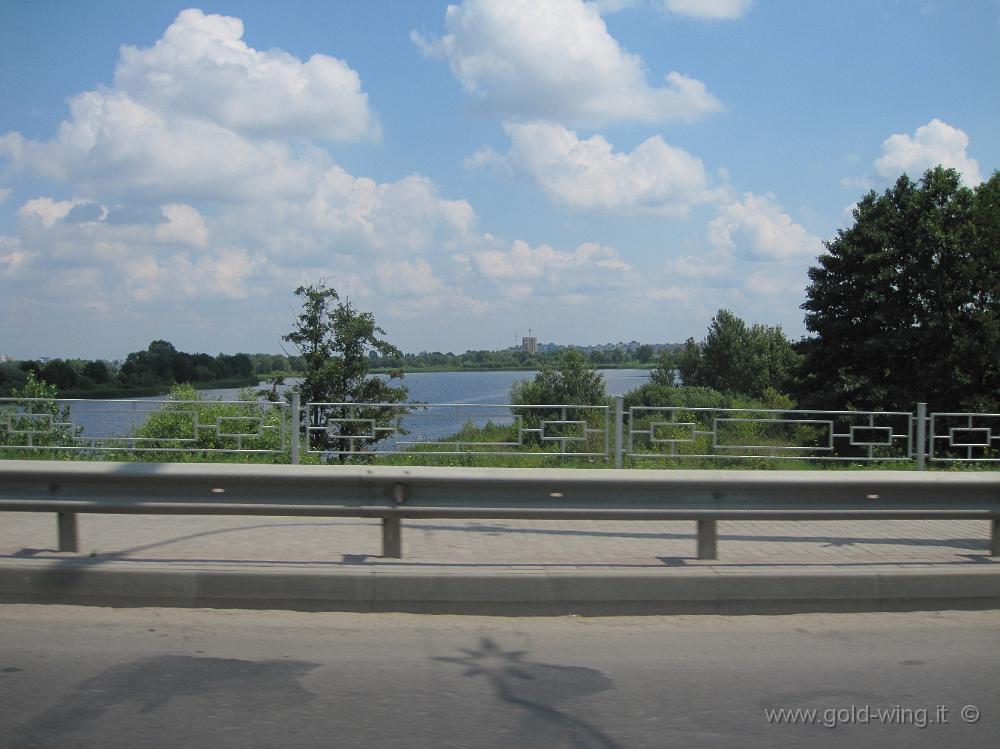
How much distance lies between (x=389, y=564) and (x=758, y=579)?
8.48 ft

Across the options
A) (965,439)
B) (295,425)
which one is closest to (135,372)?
(295,425)

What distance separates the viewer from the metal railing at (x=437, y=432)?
46.7ft

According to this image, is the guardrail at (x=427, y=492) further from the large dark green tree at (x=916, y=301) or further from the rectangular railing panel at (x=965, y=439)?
the large dark green tree at (x=916, y=301)

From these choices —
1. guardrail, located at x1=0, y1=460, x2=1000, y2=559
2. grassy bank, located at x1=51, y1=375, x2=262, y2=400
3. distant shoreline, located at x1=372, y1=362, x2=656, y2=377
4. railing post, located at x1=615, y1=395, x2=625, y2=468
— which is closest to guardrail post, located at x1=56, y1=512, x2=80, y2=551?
guardrail, located at x1=0, y1=460, x2=1000, y2=559

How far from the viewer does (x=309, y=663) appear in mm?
4906

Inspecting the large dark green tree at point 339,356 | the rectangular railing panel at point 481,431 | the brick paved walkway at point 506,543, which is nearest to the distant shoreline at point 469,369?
the large dark green tree at point 339,356

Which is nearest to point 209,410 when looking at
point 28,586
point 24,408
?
point 24,408

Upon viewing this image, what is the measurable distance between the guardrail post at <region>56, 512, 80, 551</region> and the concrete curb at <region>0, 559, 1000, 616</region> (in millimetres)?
427

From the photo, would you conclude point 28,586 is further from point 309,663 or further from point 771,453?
point 771,453

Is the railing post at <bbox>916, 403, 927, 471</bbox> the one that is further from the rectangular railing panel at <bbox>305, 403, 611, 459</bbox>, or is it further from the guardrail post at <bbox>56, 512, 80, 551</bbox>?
the guardrail post at <bbox>56, 512, 80, 551</bbox>

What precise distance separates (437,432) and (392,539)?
26.9ft

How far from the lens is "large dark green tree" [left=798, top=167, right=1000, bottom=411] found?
28250 millimetres

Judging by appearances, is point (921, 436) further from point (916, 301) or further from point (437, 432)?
point (916, 301)

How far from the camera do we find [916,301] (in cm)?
2967
